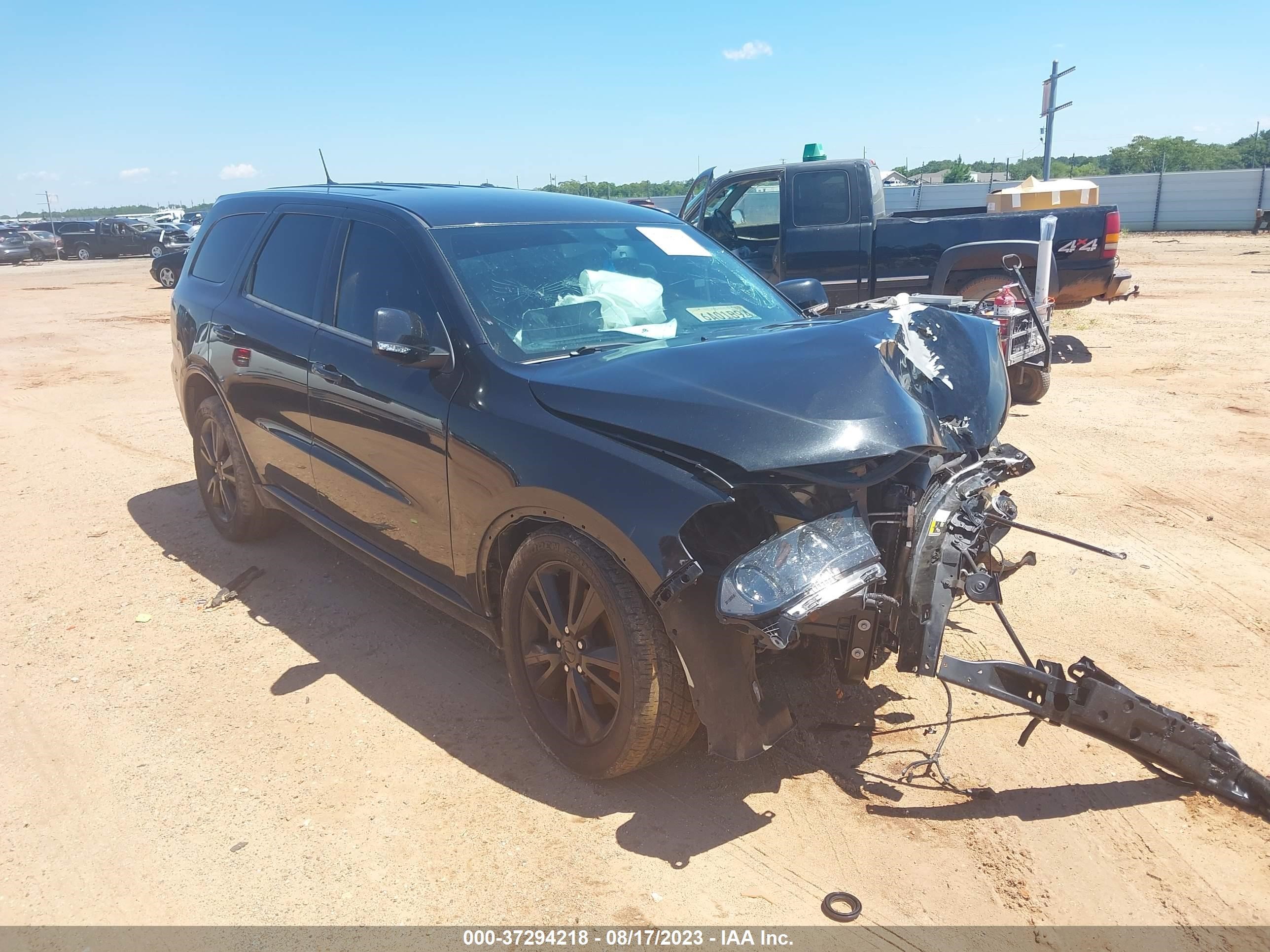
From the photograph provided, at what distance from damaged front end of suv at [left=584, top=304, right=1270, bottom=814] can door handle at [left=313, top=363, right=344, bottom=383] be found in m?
1.64

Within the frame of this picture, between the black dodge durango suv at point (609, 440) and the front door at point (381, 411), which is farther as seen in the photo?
the front door at point (381, 411)

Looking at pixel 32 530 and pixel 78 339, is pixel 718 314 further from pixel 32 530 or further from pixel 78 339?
pixel 78 339

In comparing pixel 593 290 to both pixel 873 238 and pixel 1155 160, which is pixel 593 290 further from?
pixel 1155 160

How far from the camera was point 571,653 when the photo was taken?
10.4ft

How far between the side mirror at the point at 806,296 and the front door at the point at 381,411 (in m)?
1.92

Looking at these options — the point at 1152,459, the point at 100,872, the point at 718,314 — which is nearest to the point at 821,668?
the point at 718,314

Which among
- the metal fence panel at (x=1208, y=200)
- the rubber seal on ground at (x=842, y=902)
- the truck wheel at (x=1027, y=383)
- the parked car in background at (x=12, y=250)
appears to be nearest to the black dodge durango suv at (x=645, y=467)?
the rubber seal on ground at (x=842, y=902)

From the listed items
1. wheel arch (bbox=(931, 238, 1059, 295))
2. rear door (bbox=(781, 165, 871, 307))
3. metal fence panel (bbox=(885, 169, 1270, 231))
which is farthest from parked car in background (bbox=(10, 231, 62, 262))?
wheel arch (bbox=(931, 238, 1059, 295))

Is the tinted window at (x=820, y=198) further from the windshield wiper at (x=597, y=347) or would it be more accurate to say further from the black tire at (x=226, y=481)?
the windshield wiper at (x=597, y=347)

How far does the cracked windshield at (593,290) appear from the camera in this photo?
3613mm

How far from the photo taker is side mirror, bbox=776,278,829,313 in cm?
469

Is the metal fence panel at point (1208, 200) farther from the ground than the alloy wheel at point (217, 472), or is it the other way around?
the metal fence panel at point (1208, 200)

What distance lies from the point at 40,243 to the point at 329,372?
→ 139ft

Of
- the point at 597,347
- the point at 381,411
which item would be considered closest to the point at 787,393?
the point at 597,347
